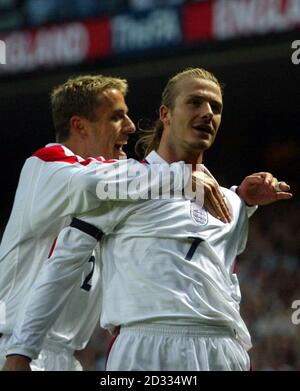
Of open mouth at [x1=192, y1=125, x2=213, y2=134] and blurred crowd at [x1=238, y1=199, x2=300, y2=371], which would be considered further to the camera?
blurred crowd at [x1=238, y1=199, x2=300, y2=371]

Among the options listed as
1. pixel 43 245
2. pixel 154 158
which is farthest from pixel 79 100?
pixel 154 158

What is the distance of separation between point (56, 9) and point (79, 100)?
4.89 m

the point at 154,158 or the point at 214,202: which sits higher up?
the point at 154,158

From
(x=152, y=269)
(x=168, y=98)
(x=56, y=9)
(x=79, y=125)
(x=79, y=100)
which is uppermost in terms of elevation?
(x=56, y=9)

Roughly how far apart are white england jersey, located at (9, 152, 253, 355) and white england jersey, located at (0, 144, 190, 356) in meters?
0.44

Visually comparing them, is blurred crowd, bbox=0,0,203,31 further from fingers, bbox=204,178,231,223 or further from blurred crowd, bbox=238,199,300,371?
fingers, bbox=204,178,231,223

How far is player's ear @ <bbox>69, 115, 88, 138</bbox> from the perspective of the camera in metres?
4.73

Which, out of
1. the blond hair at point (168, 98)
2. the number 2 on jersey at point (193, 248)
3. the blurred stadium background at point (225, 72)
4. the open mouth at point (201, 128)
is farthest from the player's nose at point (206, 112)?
the blurred stadium background at point (225, 72)

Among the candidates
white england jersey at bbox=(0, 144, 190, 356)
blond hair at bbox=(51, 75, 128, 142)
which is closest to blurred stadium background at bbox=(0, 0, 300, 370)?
blond hair at bbox=(51, 75, 128, 142)

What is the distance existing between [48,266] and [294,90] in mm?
6958

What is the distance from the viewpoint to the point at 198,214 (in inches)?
140

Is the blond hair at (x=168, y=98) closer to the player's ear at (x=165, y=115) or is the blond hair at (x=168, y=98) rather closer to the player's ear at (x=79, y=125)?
the player's ear at (x=165, y=115)

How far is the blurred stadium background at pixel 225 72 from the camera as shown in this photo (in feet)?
28.4

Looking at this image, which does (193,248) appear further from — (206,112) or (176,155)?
(206,112)
